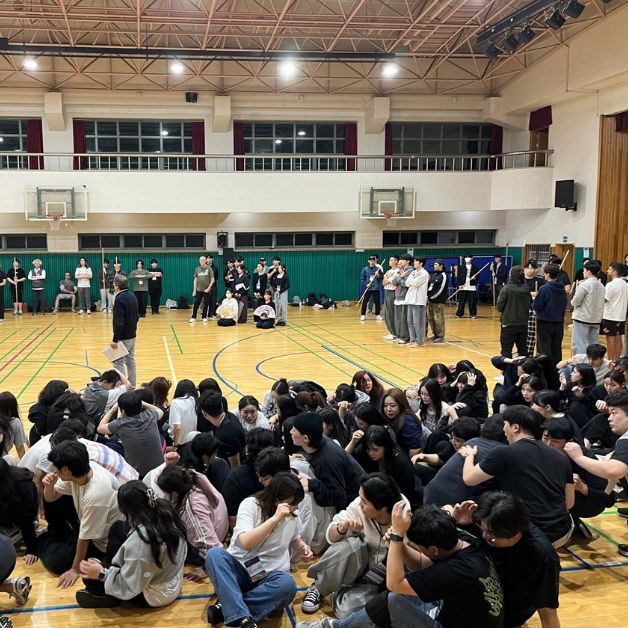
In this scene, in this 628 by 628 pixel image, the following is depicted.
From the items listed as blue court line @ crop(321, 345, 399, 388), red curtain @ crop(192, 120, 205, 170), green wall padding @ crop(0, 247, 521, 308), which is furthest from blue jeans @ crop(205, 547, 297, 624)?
red curtain @ crop(192, 120, 205, 170)

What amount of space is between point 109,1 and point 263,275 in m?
8.60

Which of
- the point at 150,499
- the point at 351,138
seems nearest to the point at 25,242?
the point at 351,138

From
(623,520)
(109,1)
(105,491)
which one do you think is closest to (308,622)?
(105,491)

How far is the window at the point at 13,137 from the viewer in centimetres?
2134

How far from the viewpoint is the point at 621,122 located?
705 inches

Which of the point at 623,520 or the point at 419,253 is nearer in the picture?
the point at 623,520

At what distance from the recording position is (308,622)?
12.4ft

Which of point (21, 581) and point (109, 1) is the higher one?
point (109, 1)

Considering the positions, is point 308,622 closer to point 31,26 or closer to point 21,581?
point 21,581

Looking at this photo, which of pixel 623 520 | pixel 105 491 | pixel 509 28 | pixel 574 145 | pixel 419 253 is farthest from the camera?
pixel 419 253

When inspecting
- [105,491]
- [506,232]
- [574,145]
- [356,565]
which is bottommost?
[356,565]

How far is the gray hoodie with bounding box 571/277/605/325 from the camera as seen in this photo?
9.47 meters

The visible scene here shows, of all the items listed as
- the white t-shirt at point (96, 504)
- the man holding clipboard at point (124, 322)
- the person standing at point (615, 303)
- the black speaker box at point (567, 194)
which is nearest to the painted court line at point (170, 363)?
the man holding clipboard at point (124, 322)

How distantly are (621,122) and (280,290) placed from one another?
33.2 ft
